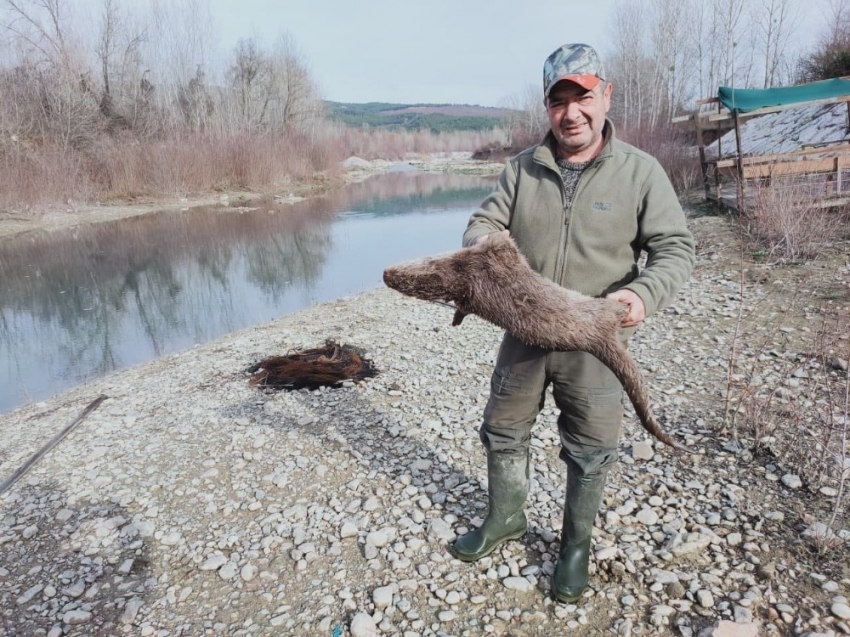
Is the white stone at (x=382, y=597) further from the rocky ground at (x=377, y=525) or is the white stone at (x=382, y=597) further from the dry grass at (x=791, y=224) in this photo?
the dry grass at (x=791, y=224)

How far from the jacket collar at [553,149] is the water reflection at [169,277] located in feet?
24.3

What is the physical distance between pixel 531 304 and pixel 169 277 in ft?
40.7

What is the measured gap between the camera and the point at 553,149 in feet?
7.74

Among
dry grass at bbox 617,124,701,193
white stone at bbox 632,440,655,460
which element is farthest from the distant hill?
white stone at bbox 632,440,655,460

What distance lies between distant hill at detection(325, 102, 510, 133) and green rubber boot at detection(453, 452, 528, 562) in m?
119

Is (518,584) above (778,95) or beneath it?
beneath

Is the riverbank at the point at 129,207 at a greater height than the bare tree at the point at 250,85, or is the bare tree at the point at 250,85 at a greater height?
the bare tree at the point at 250,85

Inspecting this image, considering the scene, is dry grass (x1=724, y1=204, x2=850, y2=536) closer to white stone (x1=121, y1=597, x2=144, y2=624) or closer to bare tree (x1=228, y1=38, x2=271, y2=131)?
white stone (x1=121, y1=597, x2=144, y2=624)

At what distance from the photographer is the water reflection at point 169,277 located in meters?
8.58

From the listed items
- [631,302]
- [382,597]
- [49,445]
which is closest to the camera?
[631,302]

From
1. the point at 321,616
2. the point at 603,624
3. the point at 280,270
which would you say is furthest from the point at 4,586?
the point at 280,270

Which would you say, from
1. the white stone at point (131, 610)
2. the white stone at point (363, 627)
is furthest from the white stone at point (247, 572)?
the white stone at point (363, 627)

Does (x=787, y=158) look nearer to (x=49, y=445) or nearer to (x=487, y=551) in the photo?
(x=487, y=551)

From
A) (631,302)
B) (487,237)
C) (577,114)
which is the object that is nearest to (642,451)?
(631,302)
